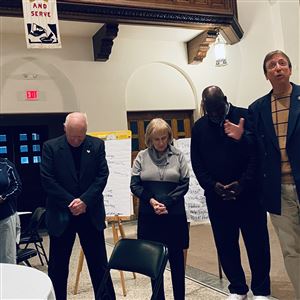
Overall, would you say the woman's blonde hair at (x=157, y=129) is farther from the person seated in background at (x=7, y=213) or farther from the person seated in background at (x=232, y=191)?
the person seated in background at (x=7, y=213)

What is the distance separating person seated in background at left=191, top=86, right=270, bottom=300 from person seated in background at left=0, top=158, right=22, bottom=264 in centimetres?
181

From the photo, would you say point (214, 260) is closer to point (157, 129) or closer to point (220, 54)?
point (157, 129)

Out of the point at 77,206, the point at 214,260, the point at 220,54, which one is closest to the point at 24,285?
the point at 77,206

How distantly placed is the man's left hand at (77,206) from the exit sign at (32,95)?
4.31 meters

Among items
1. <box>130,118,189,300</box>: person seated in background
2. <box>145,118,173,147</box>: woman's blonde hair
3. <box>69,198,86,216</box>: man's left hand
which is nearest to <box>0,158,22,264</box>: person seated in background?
<box>69,198,86,216</box>: man's left hand

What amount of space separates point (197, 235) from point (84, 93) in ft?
10.6

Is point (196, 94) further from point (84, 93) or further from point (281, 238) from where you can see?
point (281, 238)

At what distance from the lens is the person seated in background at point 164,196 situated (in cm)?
267

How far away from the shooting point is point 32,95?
6.48m

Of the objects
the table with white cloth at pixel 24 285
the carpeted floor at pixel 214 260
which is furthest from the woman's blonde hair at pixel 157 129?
the carpeted floor at pixel 214 260

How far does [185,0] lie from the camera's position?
20.1ft

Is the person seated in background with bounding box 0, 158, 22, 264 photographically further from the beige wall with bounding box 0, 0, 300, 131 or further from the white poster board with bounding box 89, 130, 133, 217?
the beige wall with bounding box 0, 0, 300, 131

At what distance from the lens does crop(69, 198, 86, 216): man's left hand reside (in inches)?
103

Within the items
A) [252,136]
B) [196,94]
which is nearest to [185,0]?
[196,94]
